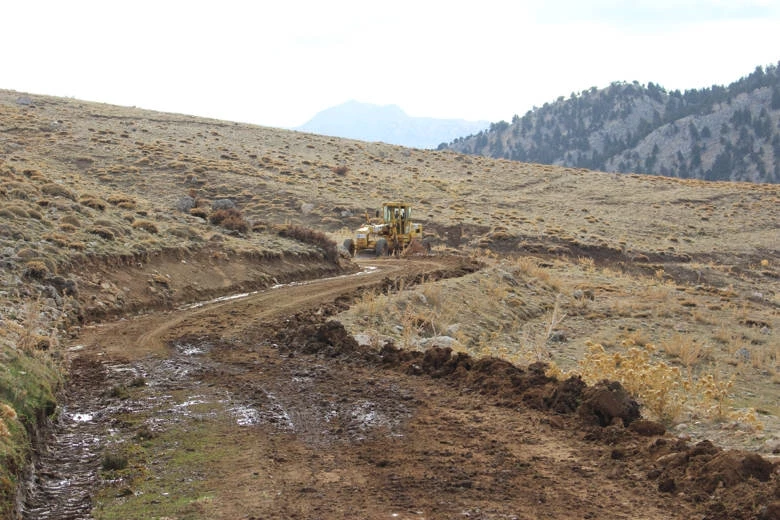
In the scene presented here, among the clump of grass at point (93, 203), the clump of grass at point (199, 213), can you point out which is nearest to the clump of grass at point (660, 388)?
the clump of grass at point (93, 203)

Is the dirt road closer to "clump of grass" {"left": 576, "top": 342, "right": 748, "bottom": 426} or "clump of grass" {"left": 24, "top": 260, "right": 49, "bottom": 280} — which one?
"clump of grass" {"left": 576, "top": 342, "right": 748, "bottom": 426}

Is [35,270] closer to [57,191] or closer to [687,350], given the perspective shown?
[57,191]

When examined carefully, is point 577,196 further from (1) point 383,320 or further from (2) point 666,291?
(1) point 383,320

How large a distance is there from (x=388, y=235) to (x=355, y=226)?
10204 mm

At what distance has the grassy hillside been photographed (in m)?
15.2

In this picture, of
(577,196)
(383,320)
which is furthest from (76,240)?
(577,196)

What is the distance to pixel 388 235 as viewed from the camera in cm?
3534

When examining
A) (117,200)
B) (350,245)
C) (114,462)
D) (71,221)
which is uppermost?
A: (117,200)

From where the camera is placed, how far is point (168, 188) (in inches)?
1789

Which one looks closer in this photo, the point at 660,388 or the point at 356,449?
the point at 356,449

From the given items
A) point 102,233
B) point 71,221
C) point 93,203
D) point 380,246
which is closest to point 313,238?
point 380,246

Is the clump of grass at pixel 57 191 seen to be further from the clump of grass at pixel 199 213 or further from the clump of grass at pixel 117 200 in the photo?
the clump of grass at pixel 199 213

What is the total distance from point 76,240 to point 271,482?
47.8ft

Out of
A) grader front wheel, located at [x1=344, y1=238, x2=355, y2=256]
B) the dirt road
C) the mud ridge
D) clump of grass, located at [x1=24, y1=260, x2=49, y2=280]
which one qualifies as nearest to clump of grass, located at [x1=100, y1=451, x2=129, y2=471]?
the dirt road
